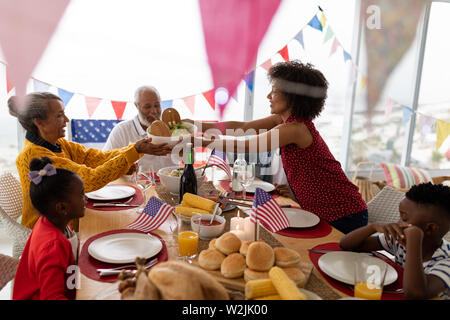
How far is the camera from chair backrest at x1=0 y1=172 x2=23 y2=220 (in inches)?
64.1

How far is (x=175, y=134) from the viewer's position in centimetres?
179

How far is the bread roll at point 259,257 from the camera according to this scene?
2.96ft

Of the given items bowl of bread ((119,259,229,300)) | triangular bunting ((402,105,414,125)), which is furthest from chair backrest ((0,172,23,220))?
triangular bunting ((402,105,414,125))

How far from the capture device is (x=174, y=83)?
297cm

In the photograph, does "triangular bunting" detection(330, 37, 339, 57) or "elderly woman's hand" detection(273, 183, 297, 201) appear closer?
"elderly woman's hand" detection(273, 183, 297, 201)

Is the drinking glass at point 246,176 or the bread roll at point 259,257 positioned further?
the drinking glass at point 246,176

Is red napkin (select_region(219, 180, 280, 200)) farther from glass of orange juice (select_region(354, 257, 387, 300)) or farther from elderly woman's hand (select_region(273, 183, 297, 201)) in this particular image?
glass of orange juice (select_region(354, 257, 387, 300))

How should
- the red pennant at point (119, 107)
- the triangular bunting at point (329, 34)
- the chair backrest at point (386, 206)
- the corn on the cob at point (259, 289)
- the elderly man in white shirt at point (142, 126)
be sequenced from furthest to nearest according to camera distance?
the triangular bunting at point (329, 34) → the red pennant at point (119, 107) → the elderly man in white shirt at point (142, 126) → the chair backrest at point (386, 206) → the corn on the cob at point (259, 289)

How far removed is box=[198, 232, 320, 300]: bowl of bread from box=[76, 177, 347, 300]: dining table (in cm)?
10

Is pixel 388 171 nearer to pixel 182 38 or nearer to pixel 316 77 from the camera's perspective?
pixel 316 77

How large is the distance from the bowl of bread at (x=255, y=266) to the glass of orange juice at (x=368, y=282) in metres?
0.12

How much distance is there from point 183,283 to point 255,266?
29cm

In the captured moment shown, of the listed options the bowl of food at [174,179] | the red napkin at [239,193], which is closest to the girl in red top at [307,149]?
the red napkin at [239,193]

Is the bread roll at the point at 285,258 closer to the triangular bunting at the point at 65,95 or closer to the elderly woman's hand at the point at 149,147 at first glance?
the elderly woman's hand at the point at 149,147
